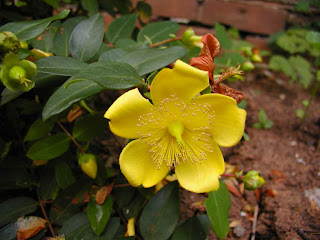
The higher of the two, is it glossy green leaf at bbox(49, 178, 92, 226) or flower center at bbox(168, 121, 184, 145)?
flower center at bbox(168, 121, 184, 145)

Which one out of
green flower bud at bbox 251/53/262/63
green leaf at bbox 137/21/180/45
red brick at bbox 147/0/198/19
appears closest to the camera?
green leaf at bbox 137/21/180/45

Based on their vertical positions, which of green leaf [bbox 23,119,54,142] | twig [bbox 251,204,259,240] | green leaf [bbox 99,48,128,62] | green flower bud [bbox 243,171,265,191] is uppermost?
green leaf [bbox 99,48,128,62]

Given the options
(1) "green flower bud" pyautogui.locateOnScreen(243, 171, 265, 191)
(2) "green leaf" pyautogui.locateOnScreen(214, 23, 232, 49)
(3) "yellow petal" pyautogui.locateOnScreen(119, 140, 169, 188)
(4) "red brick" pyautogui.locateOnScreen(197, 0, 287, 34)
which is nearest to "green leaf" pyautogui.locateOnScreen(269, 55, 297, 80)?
(4) "red brick" pyautogui.locateOnScreen(197, 0, 287, 34)

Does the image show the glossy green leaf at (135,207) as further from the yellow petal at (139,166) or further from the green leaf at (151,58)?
the green leaf at (151,58)

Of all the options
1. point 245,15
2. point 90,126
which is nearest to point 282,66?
point 245,15

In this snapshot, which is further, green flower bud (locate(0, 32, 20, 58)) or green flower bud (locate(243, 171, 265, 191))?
green flower bud (locate(243, 171, 265, 191))

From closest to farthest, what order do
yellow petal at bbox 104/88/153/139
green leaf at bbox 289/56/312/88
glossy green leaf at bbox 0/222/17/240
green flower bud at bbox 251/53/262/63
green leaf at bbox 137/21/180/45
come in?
yellow petal at bbox 104/88/153/139
glossy green leaf at bbox 0/222/17/240
green leaf at bbox 137/21/180/45
green flower bud at bbox 251/53/262/63
green leaf at bbox 289/56/312/88

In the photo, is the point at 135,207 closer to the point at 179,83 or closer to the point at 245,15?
the point at 179,83

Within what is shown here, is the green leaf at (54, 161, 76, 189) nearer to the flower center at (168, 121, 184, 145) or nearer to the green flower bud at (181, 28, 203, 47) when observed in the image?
the flower center at (168, 121, 184, 145)
